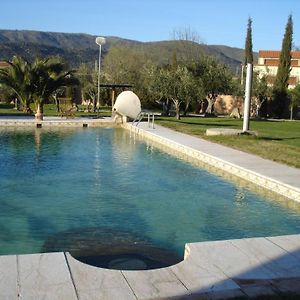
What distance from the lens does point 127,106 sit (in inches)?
911

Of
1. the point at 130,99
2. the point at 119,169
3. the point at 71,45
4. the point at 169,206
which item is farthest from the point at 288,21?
the point at 71,45

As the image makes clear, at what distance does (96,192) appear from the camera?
29.3ft

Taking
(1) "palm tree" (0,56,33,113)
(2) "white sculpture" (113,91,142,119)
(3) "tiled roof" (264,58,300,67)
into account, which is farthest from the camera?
(3) "tiled roof" (264,58,300,67)

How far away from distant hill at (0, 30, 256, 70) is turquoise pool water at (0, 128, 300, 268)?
1758 inches

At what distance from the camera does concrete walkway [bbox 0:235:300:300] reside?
3.89 meters

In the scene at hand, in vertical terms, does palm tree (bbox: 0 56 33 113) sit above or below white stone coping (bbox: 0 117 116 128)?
above

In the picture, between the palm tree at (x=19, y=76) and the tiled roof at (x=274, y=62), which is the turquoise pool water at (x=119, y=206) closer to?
the palm tree at (x=19, y=76)

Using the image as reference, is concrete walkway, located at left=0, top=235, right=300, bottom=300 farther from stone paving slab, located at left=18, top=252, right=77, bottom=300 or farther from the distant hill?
the distant hill

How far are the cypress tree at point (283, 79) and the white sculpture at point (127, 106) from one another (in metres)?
15.4

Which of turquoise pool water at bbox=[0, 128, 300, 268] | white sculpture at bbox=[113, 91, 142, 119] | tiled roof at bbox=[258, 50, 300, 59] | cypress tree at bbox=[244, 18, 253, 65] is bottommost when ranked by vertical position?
turquoise pool water at bbox=[0, 128, 300, 268]

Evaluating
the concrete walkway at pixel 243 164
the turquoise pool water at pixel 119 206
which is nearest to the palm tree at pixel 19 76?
the concrete walkway at pixel 243 164

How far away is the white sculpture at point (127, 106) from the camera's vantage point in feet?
75.7

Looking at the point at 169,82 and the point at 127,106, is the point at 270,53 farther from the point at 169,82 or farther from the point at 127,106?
the point at 127,106

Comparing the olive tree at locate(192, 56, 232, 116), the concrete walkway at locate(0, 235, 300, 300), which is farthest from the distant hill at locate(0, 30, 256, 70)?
the concrete walkway at locate(0, 235, 300, 300)
